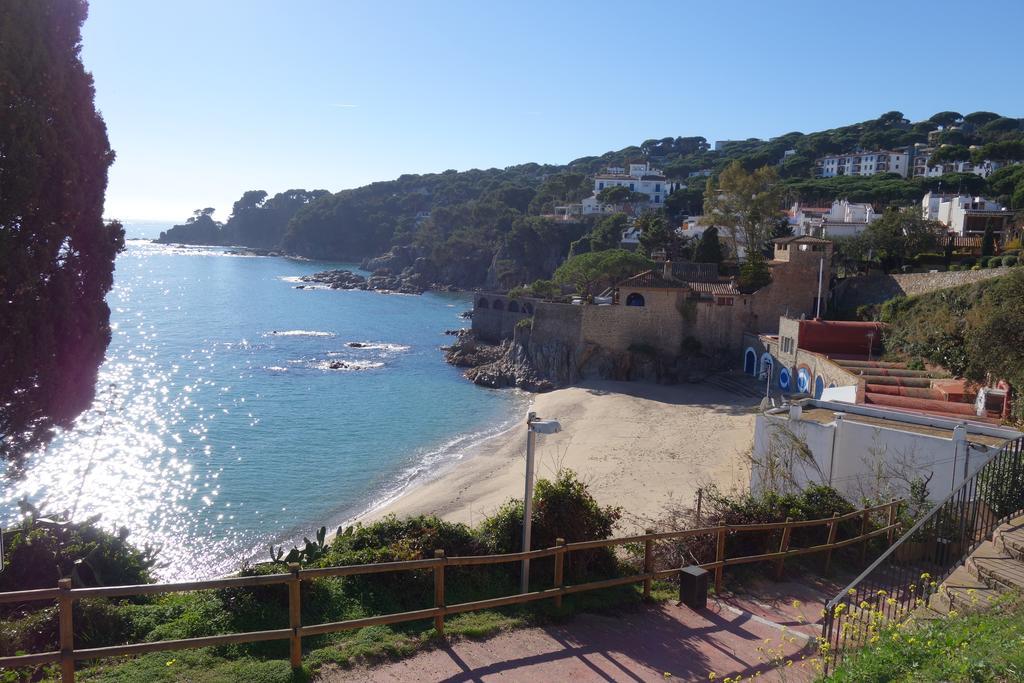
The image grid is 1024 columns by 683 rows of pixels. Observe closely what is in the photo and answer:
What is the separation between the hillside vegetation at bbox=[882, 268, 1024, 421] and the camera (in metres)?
13.2

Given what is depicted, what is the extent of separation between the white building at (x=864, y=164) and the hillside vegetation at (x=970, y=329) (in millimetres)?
72645

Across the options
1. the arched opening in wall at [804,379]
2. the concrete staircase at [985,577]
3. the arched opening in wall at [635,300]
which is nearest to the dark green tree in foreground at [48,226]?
the concrete staircase at [985,577]

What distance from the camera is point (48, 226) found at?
8805 millimetres

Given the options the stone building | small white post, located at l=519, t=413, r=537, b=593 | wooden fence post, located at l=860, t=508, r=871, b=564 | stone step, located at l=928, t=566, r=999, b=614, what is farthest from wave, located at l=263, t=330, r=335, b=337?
stone step, located at l=928, t=566, r=999, b=614

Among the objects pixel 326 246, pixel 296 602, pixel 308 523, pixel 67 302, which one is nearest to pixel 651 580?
pixel 296 602

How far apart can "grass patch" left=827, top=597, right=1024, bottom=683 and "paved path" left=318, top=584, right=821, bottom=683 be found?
1.16 m

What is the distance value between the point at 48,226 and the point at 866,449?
13951mm

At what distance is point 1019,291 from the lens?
13.6 meters

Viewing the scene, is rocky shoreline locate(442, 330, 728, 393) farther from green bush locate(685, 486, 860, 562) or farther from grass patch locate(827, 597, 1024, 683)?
grass patch locate(827, 597, 1024, 683)

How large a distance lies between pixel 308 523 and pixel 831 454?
14.0 m

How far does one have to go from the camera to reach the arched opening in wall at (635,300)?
3719cm

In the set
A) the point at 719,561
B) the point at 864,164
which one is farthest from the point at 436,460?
the point at 864,164

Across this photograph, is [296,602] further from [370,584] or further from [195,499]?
[195,499]

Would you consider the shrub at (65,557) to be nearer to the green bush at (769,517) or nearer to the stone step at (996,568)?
the green bush at (769,517)
